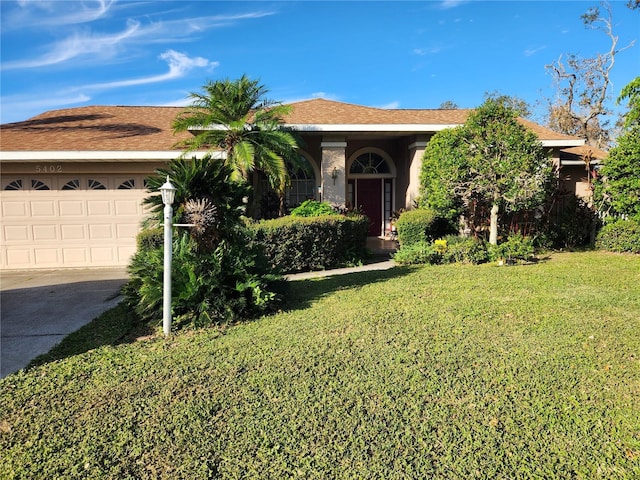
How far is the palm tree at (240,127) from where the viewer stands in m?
10.4

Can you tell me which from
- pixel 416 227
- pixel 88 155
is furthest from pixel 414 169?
pixel 88 155

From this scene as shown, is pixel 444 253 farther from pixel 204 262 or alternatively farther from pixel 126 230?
pixel 126 230

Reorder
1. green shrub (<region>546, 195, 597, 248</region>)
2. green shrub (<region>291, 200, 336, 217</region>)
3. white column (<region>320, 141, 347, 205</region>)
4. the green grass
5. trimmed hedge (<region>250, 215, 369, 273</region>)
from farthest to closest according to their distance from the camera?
1. white column (<region>320, 141, 347, 205</region>)
2. green shrub (<region>546, 195, 597, 248</region>)
3. green shrub (<region>291, 200, 336, 217</region>)
4. trimmed hedge (<region>250, 215, 369, 273</region>)
5. the green grass

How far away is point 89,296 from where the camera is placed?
7.68 metres

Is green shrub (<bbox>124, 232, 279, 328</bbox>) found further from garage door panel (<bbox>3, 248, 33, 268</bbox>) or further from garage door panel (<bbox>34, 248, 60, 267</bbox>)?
garage door panel (<bbox>3, 248, 33, 268</bbox>)

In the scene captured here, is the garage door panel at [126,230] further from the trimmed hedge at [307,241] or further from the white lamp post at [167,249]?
the white lamp post at [167,249]

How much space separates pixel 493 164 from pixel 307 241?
15.8 ft

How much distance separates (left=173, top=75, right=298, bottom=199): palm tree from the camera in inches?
408

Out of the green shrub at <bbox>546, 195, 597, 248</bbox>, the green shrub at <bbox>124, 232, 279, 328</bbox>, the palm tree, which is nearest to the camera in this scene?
the green shrub at <bbox>124, 232, 279, 328</bbox>

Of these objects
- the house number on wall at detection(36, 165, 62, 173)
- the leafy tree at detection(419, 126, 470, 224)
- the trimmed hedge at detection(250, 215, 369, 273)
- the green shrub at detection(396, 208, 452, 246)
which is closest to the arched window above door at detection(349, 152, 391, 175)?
the leafy tree at detection(419, 126, 470, 224)

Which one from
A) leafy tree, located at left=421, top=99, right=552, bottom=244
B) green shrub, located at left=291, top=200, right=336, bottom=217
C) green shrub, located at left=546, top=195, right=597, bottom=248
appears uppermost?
leafy tree, located at left=421, top=99, right=552, bottom=244

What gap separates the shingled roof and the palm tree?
1093mm

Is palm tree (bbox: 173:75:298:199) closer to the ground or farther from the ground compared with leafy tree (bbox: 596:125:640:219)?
farther from the ground

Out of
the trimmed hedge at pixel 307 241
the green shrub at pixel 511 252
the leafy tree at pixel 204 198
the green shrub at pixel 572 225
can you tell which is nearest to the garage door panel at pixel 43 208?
the trimmed hedge at pixel 307 241
